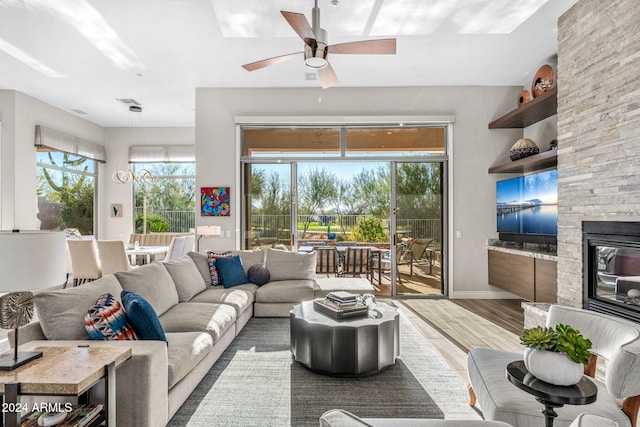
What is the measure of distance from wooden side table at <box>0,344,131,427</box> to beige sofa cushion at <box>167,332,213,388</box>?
41 cm

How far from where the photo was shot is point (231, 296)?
3.64 meters

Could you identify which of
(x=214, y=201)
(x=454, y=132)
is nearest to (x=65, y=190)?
(x=214, y=201)

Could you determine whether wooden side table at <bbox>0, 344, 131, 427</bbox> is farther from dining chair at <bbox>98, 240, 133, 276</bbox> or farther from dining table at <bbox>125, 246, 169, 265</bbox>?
dining table at <bbox>125, 246, 169, 265</bbox>

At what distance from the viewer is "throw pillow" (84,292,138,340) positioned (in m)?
1.97

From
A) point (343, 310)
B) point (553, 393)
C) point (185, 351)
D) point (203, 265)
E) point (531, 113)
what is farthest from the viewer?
point (531, 113)

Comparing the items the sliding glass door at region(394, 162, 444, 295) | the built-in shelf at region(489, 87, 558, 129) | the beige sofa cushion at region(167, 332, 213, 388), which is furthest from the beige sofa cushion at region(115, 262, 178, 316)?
the built-in shelf at region(489, 87, 558, 129)

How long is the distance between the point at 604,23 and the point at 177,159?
787cm

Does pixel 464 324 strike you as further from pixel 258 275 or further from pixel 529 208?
pixel 258 275

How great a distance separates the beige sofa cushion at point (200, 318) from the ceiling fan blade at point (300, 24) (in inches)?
97.6

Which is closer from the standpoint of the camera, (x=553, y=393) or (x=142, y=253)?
(x=553, y=393)

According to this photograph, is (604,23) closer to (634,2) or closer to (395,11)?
(634,2)

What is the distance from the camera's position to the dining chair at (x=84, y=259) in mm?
5092

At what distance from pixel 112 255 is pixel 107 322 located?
3.58 meters

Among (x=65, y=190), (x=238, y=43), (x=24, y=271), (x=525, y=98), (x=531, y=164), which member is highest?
(x=238, y=43)
